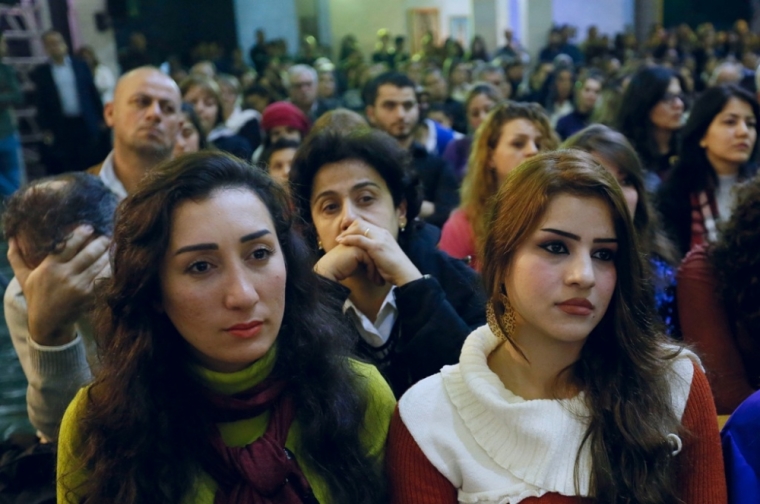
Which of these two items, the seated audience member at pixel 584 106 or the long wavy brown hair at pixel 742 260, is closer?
the long wavy brown hair at pixel 742 260

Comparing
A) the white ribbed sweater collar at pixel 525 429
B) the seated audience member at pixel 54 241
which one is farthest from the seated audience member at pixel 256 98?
the white ribbed sweater collar at pixel 525 429

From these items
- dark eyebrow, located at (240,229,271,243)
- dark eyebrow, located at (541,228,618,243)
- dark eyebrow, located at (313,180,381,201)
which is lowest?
dark eyebrow, located at (313,180,381,201)

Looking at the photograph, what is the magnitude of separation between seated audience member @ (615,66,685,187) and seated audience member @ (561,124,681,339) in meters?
1.47

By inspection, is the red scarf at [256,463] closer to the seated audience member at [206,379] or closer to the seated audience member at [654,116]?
the seated audience member at [206,379]

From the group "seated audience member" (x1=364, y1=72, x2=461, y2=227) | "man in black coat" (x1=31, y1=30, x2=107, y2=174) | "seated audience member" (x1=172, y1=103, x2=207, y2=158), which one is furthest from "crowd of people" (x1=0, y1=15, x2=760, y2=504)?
"man in black coat" (x1=31, y1=30, x2=107, y2=174)

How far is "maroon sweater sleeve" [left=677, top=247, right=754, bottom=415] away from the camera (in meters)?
2.00

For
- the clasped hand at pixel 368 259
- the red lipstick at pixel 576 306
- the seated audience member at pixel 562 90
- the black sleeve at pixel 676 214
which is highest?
the red lipstick at pixel 576 306

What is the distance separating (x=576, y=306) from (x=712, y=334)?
35.6 inches

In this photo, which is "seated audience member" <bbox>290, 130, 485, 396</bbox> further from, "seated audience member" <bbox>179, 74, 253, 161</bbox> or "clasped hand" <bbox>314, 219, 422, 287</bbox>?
"seated audience member" <bbox>179, 74, 253, 161</bbox>

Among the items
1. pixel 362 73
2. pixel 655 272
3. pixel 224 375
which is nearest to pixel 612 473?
pixel 224 375

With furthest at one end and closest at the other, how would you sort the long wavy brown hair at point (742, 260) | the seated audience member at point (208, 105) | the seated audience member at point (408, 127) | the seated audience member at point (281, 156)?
the seated audience member at point (208, 105) → the seated audience member at point (408, 127) → the seated audience member at point (281, 156) → the long wavy brown hair at point (742, 260)

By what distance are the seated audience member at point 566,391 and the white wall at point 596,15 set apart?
16.3 metres

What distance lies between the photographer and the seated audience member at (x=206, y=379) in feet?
4.31

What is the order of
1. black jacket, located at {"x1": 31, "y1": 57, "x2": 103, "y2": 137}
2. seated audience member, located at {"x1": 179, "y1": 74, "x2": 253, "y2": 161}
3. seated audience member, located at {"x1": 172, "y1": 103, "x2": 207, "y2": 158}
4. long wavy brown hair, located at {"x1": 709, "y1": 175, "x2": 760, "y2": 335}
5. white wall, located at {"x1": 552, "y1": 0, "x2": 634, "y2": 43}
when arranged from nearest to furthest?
long wavy brown hair, located at {"x1": 709, "y1": 175, "x2": 760, "y2": 335}
seated audience member, located at {"x1": 172, "y1": 103, "x2": 207, "y2": 158}
seated audience member, located at {"x1": 179, "y1": 74, "x2": 253, "y2": 161}
black jacket, located at {"x1": 31, "y1": 57, "x2": 103, "y2": 137}
white wall, located at {"x1": 552, "y1": 0, "x2": 634, "y2": 43}
